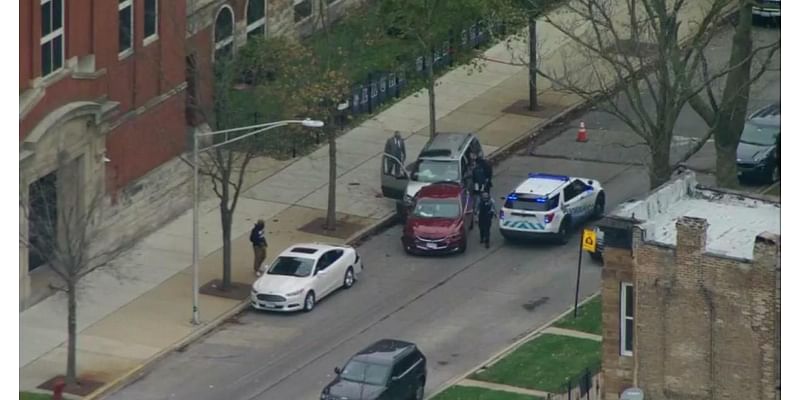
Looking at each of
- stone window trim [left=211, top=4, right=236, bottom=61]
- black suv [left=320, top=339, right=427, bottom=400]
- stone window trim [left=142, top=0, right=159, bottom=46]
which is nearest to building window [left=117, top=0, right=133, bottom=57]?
stone window trim [left=142, top=0, right=159, bottom=46]

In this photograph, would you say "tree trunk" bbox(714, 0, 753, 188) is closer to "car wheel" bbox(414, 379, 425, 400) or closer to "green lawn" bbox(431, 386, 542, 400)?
"green lawn" bbox(431, 386, 542, 400)

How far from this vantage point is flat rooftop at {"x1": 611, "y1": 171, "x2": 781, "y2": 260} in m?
38.7

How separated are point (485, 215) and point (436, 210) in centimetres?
130

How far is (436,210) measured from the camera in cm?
5525

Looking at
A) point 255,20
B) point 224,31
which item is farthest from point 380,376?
point 255,20

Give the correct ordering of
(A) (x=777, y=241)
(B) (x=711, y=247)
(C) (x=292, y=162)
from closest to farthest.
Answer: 1. (A) (x=777, y=241)
2. (B) (x=711, y=247)
3. (C) (x=292, y=162)

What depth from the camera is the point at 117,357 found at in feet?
162

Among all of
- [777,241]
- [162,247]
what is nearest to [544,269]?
[162,247]

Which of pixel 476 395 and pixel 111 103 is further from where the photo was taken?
pixel 111 103

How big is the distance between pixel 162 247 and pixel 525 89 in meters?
17.3

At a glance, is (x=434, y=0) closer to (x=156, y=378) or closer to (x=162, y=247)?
(x=162, y=247)

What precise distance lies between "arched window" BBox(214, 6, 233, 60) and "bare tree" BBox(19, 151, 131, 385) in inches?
349

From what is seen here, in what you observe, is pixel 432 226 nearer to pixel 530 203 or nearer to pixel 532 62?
pixel 530 203

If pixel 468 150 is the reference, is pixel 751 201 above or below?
above
